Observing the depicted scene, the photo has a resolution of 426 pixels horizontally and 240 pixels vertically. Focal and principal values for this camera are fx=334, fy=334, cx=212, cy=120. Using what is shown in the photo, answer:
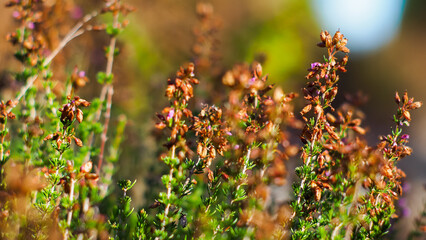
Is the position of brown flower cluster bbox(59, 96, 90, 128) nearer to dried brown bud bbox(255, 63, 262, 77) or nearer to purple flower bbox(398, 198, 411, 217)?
dried brown bud bbox(255, 63, 262, 77)

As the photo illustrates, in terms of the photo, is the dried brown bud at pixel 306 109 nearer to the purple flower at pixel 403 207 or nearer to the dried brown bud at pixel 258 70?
the dried brown bud at pixel 258 70

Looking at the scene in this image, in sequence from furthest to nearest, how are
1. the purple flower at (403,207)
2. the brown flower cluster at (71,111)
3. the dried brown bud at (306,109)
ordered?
the purple flower at (403,207) < the dried brown bud at (306,109) < the brown flower cluster at (71,111)

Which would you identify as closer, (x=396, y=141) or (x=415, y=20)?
(x=396, y=141)

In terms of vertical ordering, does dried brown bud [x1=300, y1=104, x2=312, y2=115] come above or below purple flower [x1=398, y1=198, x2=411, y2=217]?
below

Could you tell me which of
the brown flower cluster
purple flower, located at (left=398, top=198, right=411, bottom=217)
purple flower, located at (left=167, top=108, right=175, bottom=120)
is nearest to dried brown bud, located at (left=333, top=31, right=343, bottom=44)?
purple flower, located at (left=167, top=108, right=175, bottom=120)

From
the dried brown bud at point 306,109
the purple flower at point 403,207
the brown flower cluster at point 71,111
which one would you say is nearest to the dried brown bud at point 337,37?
the dried brown bud at point 306,109

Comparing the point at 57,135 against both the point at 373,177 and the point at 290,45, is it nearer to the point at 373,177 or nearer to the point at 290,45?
the point at 373,177

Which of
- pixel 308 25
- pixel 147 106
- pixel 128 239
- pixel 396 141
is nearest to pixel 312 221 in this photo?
pixel 396 141

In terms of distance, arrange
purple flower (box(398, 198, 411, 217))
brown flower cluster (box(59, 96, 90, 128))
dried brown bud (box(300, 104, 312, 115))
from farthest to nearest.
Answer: purple flower (box(398, 198, 411, 217)) → dried brown bud (box(300, 104, 312, 115)) → brown flower cluster (box(59, 96, 90, 128))
